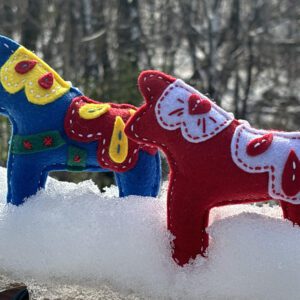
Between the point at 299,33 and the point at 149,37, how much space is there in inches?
53.4

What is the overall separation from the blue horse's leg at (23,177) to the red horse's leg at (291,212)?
50 cm

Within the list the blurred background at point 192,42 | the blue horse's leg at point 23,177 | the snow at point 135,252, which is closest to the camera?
the snow at point 135,252

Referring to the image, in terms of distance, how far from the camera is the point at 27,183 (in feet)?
3.70

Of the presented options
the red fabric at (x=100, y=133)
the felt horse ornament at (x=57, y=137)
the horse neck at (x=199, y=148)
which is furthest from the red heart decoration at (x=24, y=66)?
the horse neck at (x=199, y=148)

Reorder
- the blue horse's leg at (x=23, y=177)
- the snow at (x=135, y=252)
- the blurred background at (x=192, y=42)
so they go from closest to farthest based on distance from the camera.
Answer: the snow at (x=135, y=252)
the blue horse's leg at (x=23, y=177)
the blurred background at (x=192, y=42)

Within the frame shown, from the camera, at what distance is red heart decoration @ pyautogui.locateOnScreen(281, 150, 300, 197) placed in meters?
0.85

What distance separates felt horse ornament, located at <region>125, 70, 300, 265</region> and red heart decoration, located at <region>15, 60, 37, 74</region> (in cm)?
34

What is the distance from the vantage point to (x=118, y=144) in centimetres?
113

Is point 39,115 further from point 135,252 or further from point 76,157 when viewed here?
point 135,252

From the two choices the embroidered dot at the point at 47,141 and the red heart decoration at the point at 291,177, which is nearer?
the red heart decoration at the point at 291,177

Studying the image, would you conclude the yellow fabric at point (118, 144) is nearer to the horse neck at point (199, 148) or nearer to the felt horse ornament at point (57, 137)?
the felt horse ornament at point (57, 137)

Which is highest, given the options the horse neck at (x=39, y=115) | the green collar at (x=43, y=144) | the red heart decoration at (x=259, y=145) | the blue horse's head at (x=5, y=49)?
the blue horse's head at (x=5, y=49)

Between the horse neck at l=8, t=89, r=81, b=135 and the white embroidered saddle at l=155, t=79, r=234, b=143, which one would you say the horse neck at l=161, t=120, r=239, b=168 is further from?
the horse neck at l=8, t=89, r=81, b=135

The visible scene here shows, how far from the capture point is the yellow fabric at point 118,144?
1.13 meters
